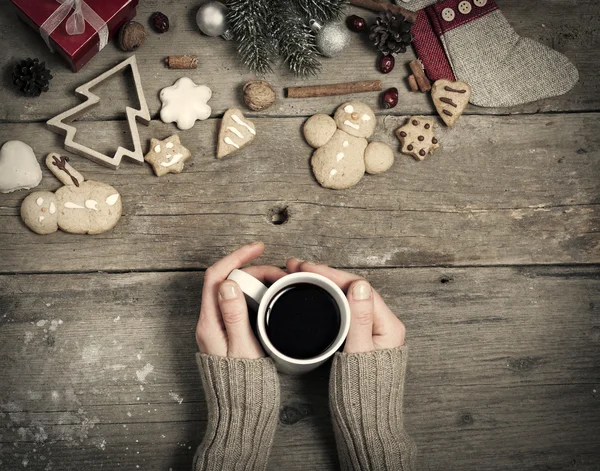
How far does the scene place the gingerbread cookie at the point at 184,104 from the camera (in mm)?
1351

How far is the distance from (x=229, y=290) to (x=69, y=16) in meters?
0.69

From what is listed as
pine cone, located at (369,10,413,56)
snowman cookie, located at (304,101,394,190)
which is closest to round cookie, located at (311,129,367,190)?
snowman cookie, located at (304,101,394,190)

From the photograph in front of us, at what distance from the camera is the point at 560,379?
1.34 metres

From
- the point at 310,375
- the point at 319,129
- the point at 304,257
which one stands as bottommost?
Answer: the point at 310,375

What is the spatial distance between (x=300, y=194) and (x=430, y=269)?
331 mm

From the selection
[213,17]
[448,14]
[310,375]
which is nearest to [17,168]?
[213,17]

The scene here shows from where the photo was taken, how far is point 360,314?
3.72 feet

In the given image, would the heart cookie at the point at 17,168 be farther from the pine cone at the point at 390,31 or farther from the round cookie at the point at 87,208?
the pine cone at the point at 390,31

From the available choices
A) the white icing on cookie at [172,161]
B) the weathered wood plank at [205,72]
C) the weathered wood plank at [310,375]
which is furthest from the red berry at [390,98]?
the white icing on cookie at [172,161]

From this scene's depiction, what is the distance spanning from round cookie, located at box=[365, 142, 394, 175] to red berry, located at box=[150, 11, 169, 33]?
1.74 feet

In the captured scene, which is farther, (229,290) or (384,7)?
(384,7)

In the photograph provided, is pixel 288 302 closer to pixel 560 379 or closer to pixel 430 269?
pixel 430 269

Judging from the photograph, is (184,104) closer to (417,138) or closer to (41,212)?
(41,212)

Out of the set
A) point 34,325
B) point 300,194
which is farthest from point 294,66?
point 34,325
